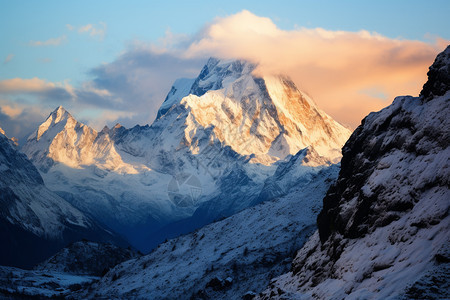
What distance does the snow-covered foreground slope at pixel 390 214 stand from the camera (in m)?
48.7

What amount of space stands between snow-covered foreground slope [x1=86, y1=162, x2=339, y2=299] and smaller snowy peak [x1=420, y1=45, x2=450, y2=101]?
58439 millimetres

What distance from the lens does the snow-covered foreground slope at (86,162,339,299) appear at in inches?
4884

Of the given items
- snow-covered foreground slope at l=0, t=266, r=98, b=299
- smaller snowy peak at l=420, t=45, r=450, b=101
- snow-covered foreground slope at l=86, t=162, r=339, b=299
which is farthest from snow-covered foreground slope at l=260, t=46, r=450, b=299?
snow-covered foreground slope at l=0, t=266, r=98, b=299

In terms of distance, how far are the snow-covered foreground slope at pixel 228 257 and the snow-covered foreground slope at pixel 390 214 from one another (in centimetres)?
4499

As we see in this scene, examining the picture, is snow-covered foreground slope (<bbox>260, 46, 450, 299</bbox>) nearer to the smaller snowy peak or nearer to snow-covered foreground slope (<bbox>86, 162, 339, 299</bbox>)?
the smaller snowy peak

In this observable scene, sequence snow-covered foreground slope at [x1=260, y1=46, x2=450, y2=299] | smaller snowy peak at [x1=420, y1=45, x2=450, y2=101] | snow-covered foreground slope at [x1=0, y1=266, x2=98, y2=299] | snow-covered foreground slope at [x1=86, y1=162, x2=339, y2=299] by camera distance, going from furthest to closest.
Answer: snow-covered foreground slope at [x1=0, y1=266, x2=98, y2=299] → snow-covered foreground slope at [x1=86, y1=162, x2=339, y2=299] → smaller snowy peak at [x1=420, y1=45, x2=450, y2=101] → snow-covered foreground slope at [x1=260, y1=46, x2=450, y2=299]

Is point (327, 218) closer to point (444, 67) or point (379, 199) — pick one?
point (379, 199)

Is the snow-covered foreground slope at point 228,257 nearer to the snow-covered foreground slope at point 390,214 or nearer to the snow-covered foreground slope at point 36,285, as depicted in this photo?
the snow-covered foreground slope at point 36,285

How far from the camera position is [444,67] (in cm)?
6419

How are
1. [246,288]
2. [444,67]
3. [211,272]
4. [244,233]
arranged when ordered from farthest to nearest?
1. [244,233]
2. [211,272]
3. [246,288]
4. [444,67]

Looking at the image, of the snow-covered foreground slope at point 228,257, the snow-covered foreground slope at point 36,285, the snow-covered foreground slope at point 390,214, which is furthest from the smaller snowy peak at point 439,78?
the snow-covered foreground slope at point 36,285

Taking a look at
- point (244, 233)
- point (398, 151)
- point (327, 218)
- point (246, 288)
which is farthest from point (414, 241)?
point (244, 233)

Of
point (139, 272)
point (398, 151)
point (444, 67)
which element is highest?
point (139, 272)

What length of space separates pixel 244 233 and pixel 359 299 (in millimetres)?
102196
